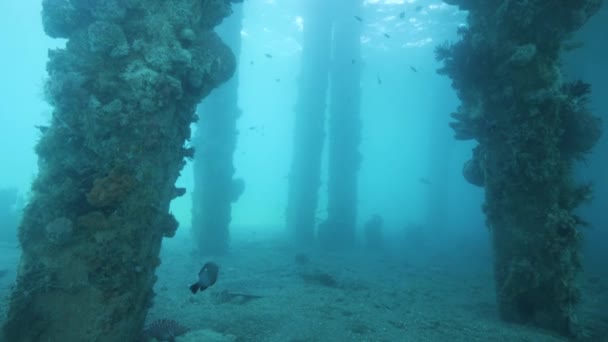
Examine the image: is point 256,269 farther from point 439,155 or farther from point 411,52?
point 439,155

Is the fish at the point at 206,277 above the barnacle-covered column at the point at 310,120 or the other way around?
the other way around

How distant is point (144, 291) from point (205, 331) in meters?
1.66

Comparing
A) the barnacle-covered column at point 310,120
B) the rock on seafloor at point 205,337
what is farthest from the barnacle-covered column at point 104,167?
the barnacle-covered column at point 310,120

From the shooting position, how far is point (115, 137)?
229 inches

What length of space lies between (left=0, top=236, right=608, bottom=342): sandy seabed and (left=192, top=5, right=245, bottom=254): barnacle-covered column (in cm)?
177

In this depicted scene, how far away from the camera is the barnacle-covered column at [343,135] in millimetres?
25203

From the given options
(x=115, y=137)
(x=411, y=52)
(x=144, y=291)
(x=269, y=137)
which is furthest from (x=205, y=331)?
(x=269, y=137)

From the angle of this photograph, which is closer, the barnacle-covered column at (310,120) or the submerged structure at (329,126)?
the submerged structure at (329,126)

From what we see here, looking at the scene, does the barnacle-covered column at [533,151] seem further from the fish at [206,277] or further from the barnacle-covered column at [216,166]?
the barnacle-covered column at [216,166]

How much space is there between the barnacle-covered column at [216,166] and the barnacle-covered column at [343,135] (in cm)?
780

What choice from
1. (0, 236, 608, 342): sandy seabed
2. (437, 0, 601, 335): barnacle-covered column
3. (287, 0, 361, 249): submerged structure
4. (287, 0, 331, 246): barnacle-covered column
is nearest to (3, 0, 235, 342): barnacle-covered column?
(0, 236, 608, 342): sandy seabed

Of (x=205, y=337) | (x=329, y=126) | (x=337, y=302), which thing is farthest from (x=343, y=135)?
(x=205, y=337)

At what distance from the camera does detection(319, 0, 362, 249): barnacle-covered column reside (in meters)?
25.2

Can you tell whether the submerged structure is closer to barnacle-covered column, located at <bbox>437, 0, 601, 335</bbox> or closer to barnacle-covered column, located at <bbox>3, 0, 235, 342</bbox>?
barnacle-covered column, located at <bbox>437, 0, 601, 335</bbox>
